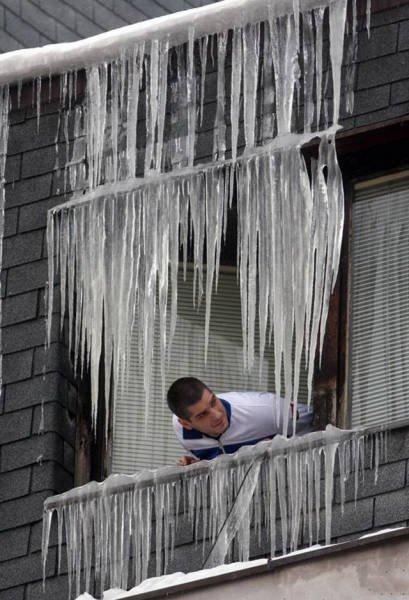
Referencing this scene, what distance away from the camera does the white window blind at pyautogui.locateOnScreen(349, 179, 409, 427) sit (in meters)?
12.8

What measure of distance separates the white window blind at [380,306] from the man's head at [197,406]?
0.65 metres

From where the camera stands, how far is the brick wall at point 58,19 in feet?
55.4

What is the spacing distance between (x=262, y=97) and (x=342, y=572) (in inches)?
114

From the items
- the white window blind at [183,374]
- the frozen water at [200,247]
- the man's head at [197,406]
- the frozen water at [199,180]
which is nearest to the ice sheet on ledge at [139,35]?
the frozen water at [199,180]

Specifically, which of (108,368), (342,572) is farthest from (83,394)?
(342,572)

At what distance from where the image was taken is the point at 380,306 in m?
13.0

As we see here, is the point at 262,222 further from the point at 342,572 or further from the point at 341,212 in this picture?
the point at 342,572

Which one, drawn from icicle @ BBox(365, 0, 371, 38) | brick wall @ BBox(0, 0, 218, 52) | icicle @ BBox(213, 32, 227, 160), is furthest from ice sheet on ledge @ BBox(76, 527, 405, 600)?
brick wall @ BBox(0, 0, 218, 52)

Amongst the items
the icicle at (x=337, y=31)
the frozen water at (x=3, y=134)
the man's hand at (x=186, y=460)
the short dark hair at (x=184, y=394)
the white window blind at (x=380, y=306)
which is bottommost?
the man's hand at (x=186, y=460)

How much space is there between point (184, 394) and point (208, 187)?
115 cm

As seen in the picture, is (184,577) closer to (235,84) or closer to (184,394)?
(184,394)

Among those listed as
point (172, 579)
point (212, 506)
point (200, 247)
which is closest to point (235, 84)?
point (200, 247)

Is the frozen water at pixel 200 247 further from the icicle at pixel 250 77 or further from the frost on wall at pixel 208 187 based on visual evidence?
the icicle at pixel 250 77

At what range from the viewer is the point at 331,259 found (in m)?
13.0
